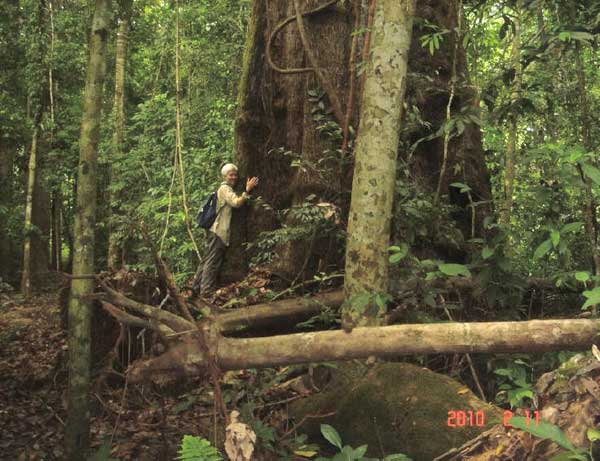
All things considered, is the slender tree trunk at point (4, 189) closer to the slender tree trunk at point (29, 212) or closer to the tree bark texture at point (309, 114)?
the slender tree trunk at point (29, 212)

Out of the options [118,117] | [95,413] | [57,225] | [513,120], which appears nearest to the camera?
[513,120]

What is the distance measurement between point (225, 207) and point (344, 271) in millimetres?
2741

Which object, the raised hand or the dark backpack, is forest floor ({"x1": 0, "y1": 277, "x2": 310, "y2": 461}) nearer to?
the dark backpack

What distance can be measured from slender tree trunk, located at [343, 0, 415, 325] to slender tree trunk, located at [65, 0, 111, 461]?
2.07 meters

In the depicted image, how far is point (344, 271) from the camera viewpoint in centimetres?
604

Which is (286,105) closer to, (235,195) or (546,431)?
(235,195)

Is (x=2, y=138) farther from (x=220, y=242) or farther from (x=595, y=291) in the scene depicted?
(x=595, y=291)

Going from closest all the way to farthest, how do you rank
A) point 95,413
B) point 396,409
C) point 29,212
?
point 396,409, point 95,413, point 29,212

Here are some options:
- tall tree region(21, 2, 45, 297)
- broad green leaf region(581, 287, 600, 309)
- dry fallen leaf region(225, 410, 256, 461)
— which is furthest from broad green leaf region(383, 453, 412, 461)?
tall tree region(21, 2, 45, 297)

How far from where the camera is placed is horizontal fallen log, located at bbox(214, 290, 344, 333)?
623 cm

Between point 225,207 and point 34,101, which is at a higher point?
point 34,101

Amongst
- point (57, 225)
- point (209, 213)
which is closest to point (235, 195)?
point (209, 213)

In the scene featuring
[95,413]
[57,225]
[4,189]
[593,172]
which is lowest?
[95,413]

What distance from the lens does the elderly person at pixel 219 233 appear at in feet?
26.8
